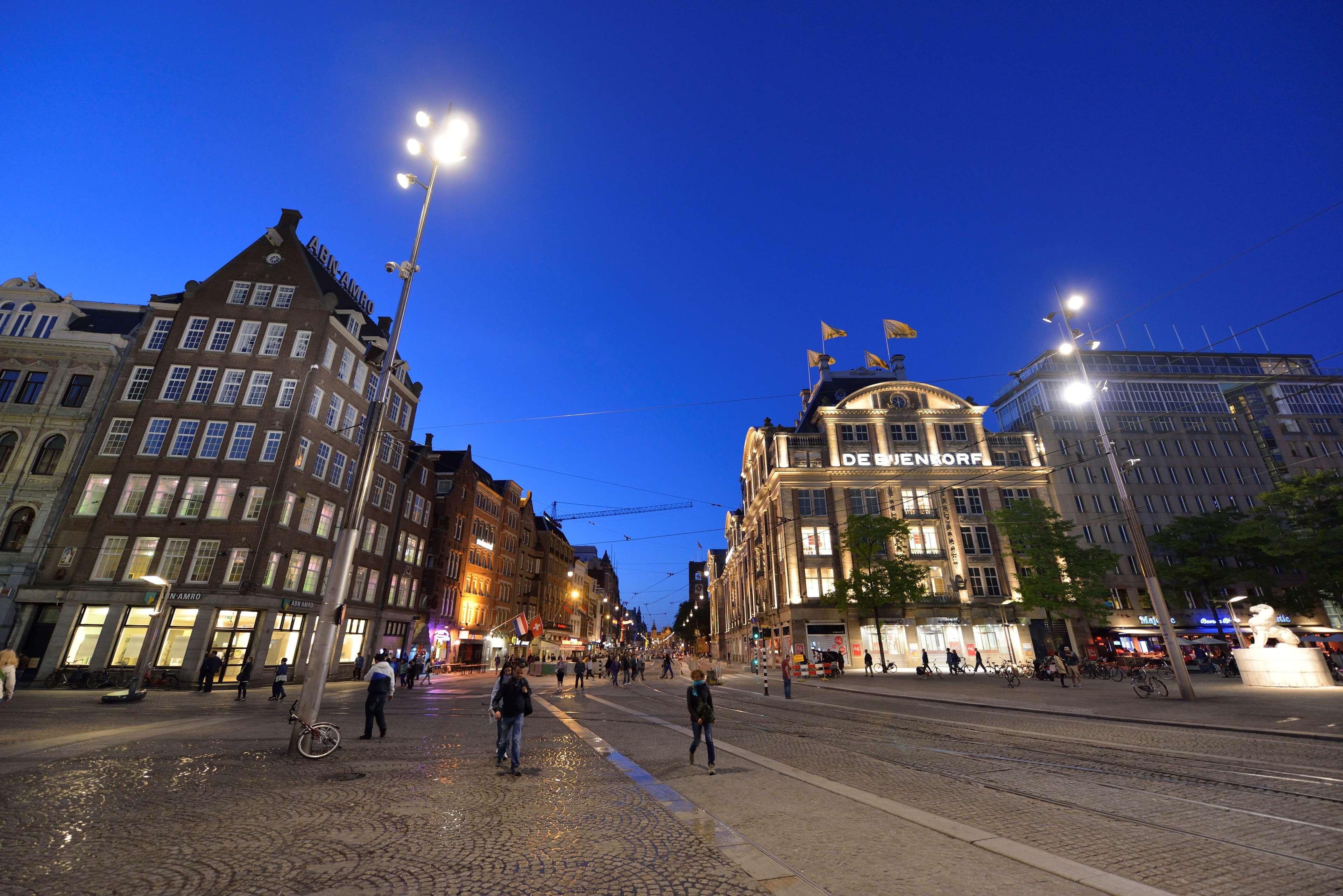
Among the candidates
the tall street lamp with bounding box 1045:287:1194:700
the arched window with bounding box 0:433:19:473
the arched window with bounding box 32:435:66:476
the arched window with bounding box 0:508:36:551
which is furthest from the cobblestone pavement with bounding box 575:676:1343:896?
the arched window with bounding box 0:433:19:473

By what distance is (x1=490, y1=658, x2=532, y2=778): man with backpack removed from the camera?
9203mm

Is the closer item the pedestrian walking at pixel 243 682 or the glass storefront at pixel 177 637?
the pedestrian walking at pixel 243 682

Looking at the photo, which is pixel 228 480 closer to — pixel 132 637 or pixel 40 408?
pixel 132 637

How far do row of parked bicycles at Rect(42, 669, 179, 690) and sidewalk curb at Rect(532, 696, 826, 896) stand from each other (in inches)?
1095

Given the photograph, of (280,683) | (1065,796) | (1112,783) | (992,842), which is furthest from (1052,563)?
(280,683)

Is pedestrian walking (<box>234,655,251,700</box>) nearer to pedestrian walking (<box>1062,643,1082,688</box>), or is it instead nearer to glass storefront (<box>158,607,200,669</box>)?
glass storefront (<box>158,607,200,669</box>)

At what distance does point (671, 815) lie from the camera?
22.4 feet

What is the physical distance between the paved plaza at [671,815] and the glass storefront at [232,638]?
1615cm

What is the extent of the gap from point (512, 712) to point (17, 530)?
3585cm

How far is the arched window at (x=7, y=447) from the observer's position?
2905 centimetres

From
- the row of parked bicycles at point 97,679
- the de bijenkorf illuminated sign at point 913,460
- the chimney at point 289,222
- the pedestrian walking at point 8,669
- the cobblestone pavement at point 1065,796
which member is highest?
the chimney at point 289,222

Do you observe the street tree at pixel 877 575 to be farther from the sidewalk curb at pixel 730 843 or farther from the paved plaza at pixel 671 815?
the sidewalk curb at pixel 730 843

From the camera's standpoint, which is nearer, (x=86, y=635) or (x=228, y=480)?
(x=86, y=635)

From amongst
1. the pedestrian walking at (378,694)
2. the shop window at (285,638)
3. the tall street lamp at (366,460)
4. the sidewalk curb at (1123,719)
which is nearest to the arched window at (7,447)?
the shop window at (285,638)
